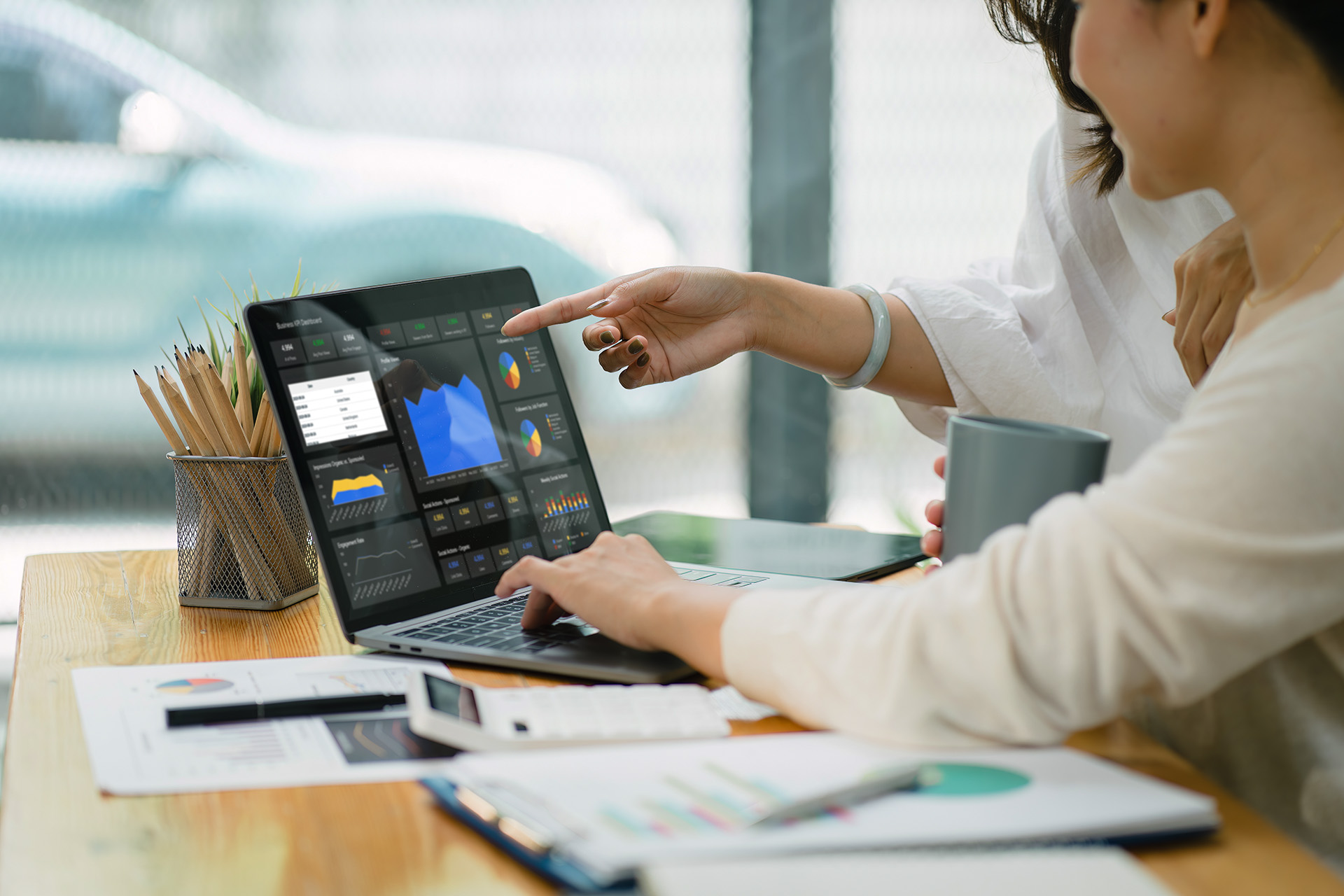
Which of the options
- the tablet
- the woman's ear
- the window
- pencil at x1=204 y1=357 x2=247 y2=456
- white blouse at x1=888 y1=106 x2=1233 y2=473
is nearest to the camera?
the woman's ear

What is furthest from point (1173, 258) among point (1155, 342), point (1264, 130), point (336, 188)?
point (336, 188)

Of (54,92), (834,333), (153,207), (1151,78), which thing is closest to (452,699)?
(1151,78)

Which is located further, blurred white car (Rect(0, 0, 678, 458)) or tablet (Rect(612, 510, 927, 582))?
blurred white car (Rect(0, 0, 678, 458))

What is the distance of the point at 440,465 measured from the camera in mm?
890

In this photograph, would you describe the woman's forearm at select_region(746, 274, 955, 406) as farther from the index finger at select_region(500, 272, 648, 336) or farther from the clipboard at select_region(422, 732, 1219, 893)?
the clipboard at select_region(422, 732, 1219, 893)

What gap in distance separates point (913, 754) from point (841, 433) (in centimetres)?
175

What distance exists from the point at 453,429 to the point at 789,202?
1405mm

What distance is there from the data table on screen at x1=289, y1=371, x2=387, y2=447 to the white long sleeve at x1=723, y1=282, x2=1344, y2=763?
0.45 meters

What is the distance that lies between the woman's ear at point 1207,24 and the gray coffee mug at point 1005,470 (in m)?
0.21

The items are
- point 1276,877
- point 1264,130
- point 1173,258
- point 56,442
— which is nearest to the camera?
point 1276,877

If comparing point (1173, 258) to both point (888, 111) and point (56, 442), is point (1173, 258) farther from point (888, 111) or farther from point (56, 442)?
point (56, 442)

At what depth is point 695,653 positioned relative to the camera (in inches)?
27.0

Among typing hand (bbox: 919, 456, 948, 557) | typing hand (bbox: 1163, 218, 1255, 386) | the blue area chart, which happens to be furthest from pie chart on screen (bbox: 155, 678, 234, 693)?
typing hand (bbox: 1163, 218, 1255, 386)

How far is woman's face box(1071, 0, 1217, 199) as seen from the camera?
0.59 meters
